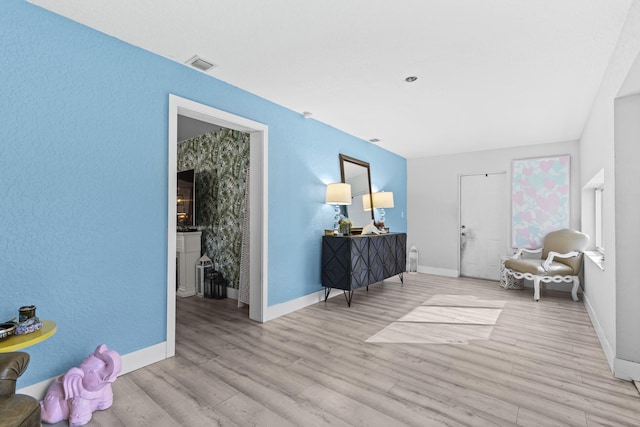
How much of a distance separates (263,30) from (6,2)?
4.93ft

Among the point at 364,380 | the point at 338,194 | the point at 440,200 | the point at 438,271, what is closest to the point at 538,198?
the point at 440,200

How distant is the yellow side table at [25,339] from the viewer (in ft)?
5.08

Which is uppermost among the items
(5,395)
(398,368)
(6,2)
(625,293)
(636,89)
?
(6,2)

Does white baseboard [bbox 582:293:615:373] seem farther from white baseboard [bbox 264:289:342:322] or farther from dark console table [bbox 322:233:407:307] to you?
white baseboard [bbox 264:289:342:322]

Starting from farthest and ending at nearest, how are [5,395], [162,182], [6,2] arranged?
1. [162,182]
2. [6,2]
3. [5,395]

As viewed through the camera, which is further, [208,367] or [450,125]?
[450,125]

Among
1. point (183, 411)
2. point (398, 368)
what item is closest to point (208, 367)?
point (183, 411)

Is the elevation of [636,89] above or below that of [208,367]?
above

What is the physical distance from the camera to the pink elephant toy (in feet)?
5.92

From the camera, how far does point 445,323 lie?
3.50 meters

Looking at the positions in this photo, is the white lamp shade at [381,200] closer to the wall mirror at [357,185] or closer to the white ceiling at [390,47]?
the wall mirror at [357,185]

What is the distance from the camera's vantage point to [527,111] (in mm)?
3877

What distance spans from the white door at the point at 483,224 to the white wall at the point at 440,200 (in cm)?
14

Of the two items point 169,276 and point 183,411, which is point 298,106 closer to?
point 169,276
